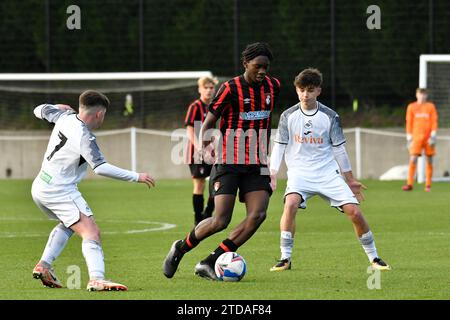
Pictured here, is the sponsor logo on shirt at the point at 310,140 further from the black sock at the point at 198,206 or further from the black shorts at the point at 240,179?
the black sock at the point at 198,206

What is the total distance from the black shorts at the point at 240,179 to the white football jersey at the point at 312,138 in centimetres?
80

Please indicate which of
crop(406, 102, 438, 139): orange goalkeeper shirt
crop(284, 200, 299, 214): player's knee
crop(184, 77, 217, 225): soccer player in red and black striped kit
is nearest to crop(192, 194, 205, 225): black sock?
crop(184, 77, 217, 225): soccer player in red and black striped kit

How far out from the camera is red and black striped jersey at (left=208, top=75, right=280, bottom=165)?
31.1 ft

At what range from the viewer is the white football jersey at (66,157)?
852 cm

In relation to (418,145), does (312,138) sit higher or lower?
higher

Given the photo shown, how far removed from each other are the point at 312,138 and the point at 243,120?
100 cm

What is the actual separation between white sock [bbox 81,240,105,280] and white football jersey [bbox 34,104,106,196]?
45 centimetres

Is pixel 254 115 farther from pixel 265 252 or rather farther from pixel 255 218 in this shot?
pixel 265 252

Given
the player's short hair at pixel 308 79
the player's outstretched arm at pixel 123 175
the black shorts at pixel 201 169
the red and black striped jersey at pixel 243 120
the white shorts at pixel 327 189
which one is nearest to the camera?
the player's outstretched arm at pixel 123 175

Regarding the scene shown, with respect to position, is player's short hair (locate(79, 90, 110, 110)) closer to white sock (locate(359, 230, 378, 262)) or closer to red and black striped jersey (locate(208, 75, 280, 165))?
red and black striped jersey (locate(208, 75, 280, 165))

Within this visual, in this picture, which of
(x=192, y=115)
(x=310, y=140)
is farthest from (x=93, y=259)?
(x=192, y=115)

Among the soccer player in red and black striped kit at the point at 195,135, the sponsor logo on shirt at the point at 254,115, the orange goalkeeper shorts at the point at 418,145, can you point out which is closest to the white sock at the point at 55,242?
the sponsor logo on shirt at the point at 254,115

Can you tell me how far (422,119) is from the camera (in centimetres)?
2267
